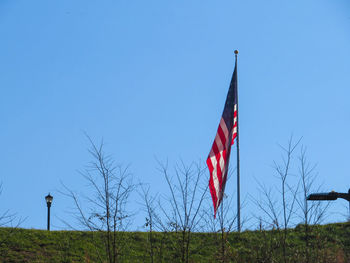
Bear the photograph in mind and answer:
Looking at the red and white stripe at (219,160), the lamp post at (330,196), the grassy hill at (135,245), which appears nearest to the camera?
the lamp post at (330,196)

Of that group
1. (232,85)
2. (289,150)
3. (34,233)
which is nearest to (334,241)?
(232,85)

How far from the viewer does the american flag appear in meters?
19.1

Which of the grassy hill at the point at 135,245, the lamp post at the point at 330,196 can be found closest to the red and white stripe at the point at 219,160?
the grassy hill at the point at 135,245

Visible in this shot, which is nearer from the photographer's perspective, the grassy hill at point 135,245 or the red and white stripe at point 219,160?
the red and white stripe at point 219,160

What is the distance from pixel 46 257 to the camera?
66.2 feet

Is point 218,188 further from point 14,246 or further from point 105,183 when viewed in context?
point 14,246

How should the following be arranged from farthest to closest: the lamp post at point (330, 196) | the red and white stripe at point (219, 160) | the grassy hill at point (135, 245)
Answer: the grassy hill at point (135, 245)
the red and white stripe at point (219, 160)
the lamp post at point (330, 196)

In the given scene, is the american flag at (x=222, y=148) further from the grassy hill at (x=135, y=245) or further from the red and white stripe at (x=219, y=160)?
the grassy hill at (x=135, y=245)

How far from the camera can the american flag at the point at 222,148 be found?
754 inches

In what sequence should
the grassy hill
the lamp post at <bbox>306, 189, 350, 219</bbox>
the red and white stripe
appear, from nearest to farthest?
the lamp post at <bbox>306, 189, 350, 219</bbox> < the red and white stripe < the grassy hill

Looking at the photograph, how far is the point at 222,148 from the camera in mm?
20781

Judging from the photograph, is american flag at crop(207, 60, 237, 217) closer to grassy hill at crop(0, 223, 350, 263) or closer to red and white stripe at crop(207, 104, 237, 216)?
red and white stripe at crop(207, 104, 237, 216)

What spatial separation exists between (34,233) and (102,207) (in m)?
10.9

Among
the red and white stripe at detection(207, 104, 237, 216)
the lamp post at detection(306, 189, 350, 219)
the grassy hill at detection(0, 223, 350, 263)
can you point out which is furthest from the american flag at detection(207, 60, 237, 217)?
the lamp post at detection(306, 189, 350, 219)
